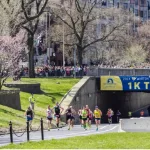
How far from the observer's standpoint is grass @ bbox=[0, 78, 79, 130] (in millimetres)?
32594

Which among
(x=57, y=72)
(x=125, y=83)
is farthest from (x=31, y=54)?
(x=125, y=83)

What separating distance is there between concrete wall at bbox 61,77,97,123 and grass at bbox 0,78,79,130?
1.50 metres

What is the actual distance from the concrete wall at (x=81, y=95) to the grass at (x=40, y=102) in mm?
1502

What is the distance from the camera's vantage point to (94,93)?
53.0m

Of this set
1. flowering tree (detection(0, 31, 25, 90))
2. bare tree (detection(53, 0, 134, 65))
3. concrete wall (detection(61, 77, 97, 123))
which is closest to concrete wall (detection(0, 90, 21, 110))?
flowering tree (detection(0, 31, 25, 90))

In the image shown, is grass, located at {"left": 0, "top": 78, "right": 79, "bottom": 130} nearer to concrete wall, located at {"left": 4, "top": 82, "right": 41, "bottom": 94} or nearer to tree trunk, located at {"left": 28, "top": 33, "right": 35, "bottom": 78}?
concrete wall, located at {"left": 4, "top": 82, "right": 41, "bottom": 94}

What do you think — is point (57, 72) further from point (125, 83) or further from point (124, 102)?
point (125, 83)

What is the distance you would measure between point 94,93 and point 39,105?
467 inches

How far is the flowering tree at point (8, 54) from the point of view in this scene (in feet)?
131

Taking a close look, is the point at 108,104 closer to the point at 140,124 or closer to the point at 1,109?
the point at 1,109

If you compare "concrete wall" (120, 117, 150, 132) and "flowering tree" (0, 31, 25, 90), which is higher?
"flowering tree" (0, 31, 25, 90)

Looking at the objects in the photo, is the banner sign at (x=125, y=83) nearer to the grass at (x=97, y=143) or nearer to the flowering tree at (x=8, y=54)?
the flowering tree at (x=8, y=54)

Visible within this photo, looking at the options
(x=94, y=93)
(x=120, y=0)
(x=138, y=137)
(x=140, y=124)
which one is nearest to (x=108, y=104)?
(x=94, y=93)

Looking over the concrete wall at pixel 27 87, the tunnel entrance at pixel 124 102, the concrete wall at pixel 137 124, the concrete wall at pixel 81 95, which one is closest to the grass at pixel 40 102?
the concrete wall at pixel 27 87
